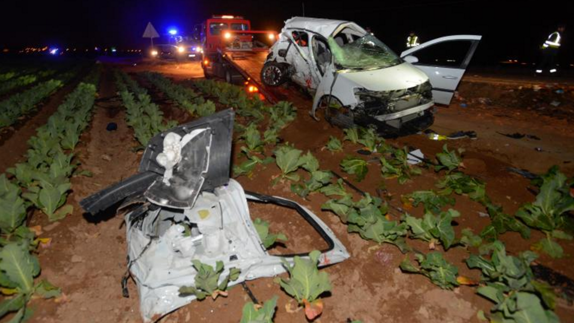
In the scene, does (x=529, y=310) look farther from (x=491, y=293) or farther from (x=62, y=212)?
(x=62, y=212)

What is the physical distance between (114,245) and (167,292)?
1514 millimetres

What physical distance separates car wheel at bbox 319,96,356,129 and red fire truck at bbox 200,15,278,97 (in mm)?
2521

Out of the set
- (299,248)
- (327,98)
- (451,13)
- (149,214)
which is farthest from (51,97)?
(451,13)

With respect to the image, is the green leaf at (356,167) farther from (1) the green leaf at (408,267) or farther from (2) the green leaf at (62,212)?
(2) the green leaf at (62,212)

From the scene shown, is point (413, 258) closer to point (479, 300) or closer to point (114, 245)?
point (479, 300)

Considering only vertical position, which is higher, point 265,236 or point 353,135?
point 353,135

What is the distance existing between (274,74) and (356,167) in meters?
5.01

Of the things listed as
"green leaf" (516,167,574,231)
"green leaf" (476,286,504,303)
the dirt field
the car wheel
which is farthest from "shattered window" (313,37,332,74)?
"green leaf" (476,286,504,303)

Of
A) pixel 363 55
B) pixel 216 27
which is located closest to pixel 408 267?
pixel 363 55

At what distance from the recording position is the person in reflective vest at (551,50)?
10.8m

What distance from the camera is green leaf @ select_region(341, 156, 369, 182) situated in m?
4.86

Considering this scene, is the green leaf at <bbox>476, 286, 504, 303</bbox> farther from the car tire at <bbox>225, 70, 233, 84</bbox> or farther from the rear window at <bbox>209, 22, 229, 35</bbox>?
the rear window at <bbox>209, 22, 229, 35</bbox>

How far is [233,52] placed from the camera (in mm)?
12953

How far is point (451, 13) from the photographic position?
22.1m
